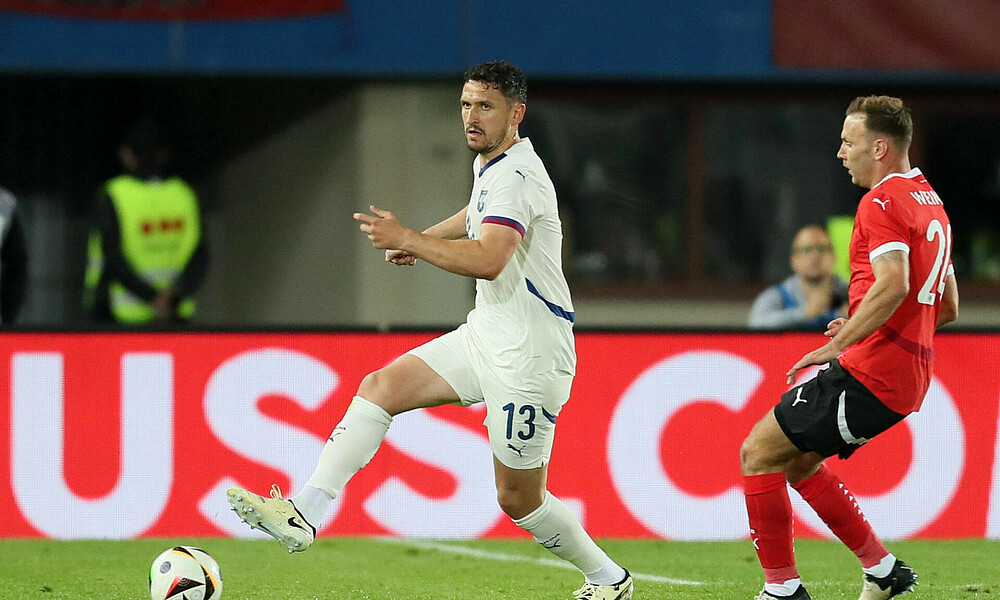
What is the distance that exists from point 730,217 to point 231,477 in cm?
532

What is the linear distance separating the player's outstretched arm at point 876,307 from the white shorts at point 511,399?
0.86 metres

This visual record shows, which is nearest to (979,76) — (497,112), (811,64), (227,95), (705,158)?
(811,64)

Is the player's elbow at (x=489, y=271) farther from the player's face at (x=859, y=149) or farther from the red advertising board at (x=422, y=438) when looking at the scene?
the red advertising board at (x=422, y=438)

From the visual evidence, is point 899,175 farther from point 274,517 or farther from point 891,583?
point 274,517

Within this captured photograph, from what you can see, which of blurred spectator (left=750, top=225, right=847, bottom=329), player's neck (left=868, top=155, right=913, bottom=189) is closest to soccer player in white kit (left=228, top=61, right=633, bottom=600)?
player's neck (left=868, top=155, right=913, bottom=189)

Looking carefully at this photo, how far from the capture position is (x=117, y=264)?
9.13m

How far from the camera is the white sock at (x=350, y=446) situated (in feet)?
16.5

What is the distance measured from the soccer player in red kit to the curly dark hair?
1.17 meters

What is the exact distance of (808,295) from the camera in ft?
27.7

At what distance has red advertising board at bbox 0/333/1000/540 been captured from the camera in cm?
733

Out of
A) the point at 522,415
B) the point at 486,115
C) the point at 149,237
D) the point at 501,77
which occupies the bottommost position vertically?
the point at 522,415

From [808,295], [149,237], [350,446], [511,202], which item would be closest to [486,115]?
[511,202]

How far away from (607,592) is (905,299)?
1.48m

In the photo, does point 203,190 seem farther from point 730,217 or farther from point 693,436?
point 693,436
